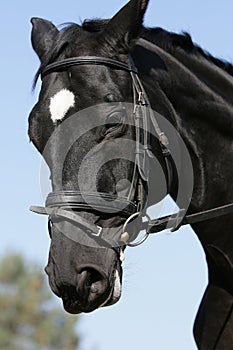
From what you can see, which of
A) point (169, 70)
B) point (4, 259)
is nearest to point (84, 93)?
point (169, 70)

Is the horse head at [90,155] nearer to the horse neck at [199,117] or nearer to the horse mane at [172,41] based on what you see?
the horse neck at [199,117]

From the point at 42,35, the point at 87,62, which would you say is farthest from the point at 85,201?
the point at 42,35

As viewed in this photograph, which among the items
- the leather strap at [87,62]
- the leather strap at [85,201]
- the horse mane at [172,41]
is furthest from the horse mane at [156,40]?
the leather strap at [85,201]

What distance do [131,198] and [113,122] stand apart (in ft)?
1.59

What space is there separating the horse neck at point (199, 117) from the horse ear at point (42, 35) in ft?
2.08

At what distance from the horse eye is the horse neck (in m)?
0.53

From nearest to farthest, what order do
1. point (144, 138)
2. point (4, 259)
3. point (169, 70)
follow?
point (144, 138)
point (169, 70)
point (4, 259)

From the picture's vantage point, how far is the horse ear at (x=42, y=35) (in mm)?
5996

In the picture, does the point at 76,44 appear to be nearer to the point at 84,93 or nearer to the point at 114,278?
the point at 84,93

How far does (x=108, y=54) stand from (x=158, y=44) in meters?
0.71

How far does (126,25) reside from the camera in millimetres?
5641

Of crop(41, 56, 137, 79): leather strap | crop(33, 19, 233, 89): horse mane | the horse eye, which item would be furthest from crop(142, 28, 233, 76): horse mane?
the horse eye

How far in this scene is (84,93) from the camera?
214 inches

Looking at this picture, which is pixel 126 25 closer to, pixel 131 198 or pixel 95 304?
pixel 131 198
